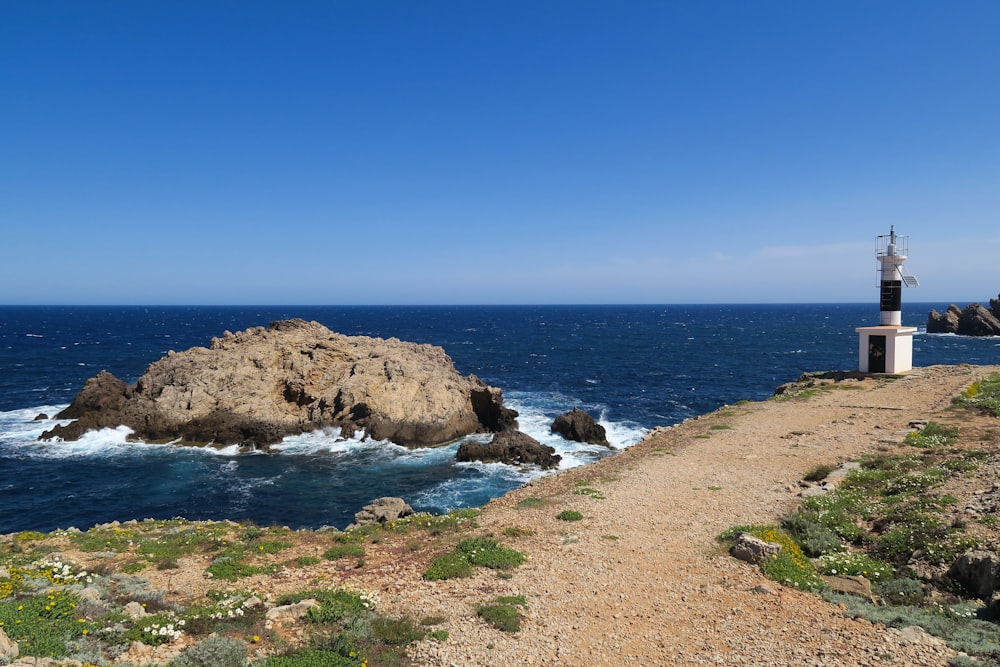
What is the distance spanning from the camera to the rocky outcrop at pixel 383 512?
19031 mm

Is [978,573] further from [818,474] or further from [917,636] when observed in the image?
[818,474]

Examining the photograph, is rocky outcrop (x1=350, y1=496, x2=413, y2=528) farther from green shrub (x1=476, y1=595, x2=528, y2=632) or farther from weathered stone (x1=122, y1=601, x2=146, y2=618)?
weathered stone (x1=122, y1=601, x2=146, y2=618)

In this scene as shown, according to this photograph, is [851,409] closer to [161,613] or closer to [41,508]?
[161,613]

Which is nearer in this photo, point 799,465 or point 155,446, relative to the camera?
point 799,465

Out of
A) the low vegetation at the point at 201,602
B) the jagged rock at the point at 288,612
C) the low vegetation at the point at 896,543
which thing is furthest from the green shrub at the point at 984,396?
the jagged rock at the point at 288,612

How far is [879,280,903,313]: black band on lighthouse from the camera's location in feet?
130

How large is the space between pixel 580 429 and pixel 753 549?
2500cm

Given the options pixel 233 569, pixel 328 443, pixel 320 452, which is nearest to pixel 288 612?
pixel 233 569

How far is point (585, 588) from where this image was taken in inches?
484

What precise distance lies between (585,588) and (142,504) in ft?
86.2

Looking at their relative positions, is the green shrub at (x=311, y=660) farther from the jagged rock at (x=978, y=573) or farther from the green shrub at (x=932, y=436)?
the green shrub at (x=932, y=436)

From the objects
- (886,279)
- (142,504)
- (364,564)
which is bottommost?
(142,504)

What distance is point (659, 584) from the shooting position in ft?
40.7

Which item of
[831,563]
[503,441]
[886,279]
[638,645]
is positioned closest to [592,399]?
[503,441]
